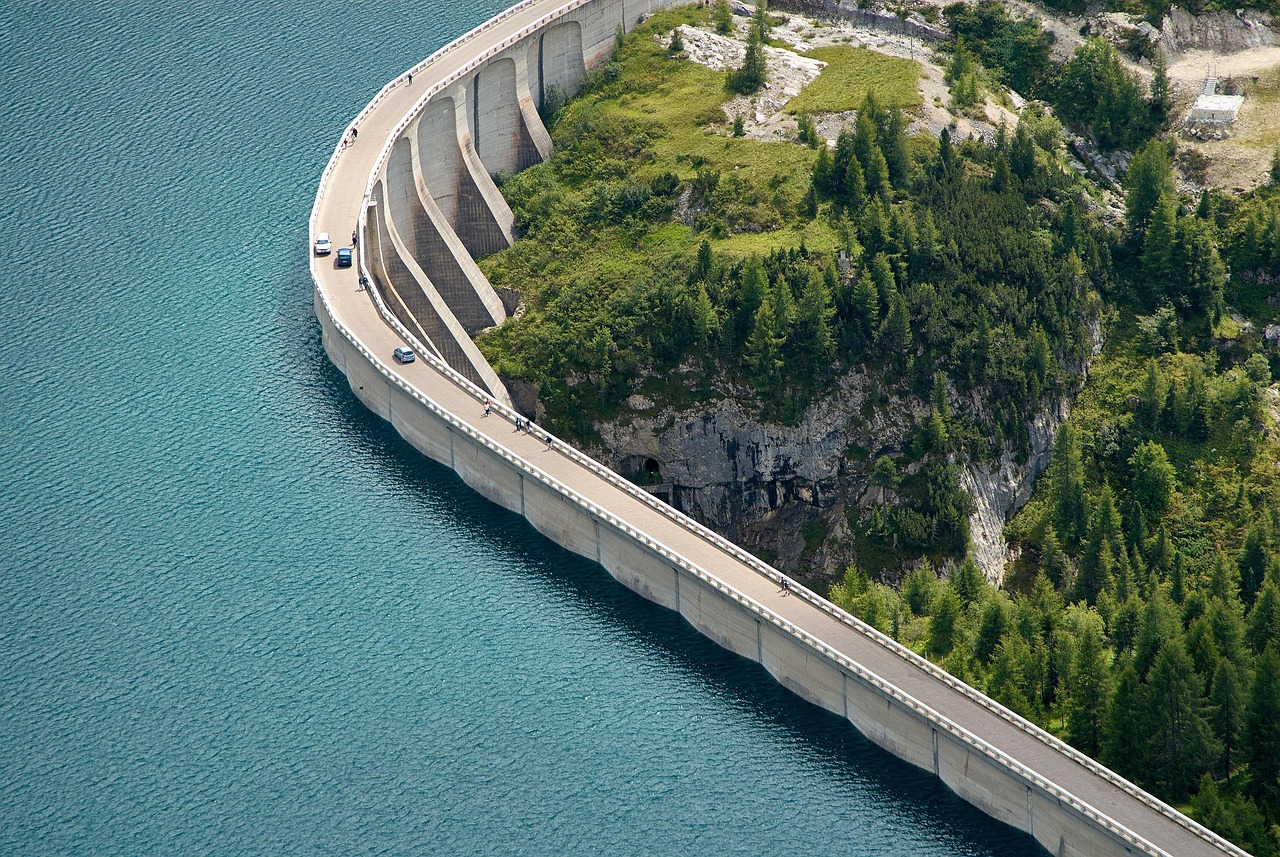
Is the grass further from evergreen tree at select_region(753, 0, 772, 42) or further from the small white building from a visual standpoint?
the small white building

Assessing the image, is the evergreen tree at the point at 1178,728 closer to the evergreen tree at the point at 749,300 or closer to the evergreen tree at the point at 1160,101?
the evergreen tree at the point at 749,300

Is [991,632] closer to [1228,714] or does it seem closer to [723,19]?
[1228,714]

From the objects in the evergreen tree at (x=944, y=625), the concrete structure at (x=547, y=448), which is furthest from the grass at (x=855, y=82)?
the evergreen tree at (x=944, y=625)

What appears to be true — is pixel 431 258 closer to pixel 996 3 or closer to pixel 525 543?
pixel 525 543

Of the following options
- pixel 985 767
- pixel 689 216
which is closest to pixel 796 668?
pixel 985 767

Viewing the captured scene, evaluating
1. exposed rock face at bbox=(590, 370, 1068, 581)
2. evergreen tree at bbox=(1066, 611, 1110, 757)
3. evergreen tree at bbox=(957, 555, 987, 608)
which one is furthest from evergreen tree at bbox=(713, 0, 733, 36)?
evergreen tree at bbox=(1066, 611, 1110, 757)
